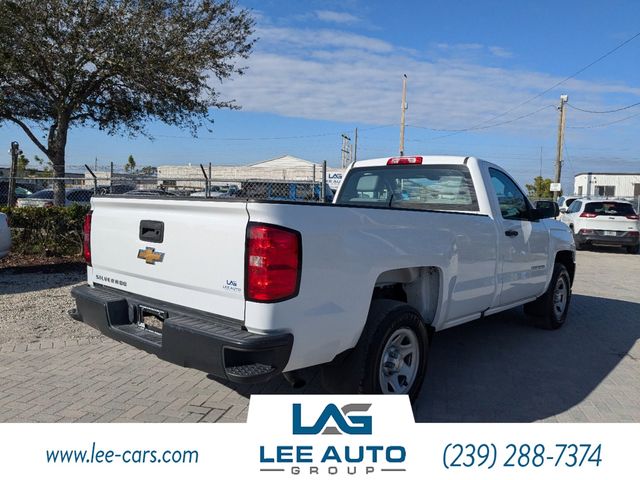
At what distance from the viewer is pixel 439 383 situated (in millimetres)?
4629

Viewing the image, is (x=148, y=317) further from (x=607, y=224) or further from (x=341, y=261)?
(x=607, y=224)

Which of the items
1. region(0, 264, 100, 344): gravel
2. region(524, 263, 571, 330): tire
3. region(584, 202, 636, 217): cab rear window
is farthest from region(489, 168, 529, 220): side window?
region(584, 202, 636, 217): cab rear window

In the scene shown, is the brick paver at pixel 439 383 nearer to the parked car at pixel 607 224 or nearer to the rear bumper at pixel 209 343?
the rear bumper at pixel 209 343

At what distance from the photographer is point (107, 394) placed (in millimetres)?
4207

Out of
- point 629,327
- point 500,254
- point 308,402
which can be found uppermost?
point 500,254

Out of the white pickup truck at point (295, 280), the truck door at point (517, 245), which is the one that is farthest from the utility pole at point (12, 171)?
the truck door at point (517, 245)

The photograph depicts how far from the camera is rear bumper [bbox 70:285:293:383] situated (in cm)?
289

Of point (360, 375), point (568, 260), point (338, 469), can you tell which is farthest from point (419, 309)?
point (568, 260)

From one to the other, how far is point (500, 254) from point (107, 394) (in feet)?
11.6

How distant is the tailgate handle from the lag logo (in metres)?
1.59

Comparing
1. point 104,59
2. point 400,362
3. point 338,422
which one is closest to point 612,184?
point 104,59

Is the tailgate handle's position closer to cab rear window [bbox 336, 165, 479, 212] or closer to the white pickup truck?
the white pickup truck

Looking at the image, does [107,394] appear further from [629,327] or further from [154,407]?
[629,327]

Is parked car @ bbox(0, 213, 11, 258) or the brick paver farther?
parked car @ bbox(0, 213, 11, 258)
